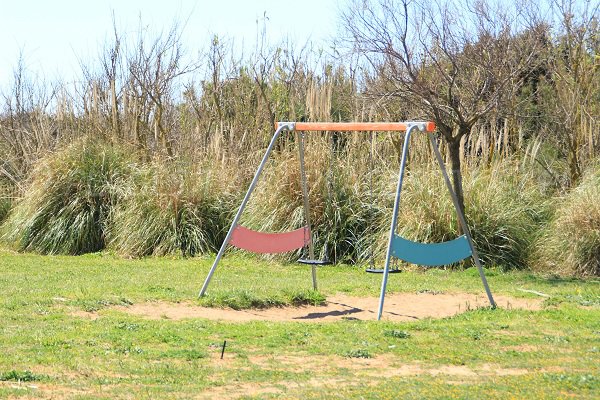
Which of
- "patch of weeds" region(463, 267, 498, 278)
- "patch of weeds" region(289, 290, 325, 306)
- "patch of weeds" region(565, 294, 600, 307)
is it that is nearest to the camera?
"patch of weeds" region(565, 294, 600, 307)

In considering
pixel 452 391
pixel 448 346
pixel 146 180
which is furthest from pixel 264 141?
pixel 452 391

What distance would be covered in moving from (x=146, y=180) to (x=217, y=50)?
18.9ft

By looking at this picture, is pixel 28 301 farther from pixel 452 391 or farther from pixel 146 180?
pixel 146 180

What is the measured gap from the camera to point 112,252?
15.0 m

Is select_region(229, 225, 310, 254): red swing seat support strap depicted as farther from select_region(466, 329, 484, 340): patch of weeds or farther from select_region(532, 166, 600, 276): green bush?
select_region(532, 166, 600, 276): green bush

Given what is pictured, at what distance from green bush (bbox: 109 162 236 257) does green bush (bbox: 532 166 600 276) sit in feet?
16.3

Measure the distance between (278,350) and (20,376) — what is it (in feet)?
6.87

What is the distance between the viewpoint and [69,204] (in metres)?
15.5

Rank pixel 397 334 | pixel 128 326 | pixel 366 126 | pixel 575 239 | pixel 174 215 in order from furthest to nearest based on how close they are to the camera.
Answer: pixel 174 215 < pixel 575 239 < pixel 366 126 < pixel 128 326 < pixel 397 334

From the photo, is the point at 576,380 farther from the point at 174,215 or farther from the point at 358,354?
the point at 174,215

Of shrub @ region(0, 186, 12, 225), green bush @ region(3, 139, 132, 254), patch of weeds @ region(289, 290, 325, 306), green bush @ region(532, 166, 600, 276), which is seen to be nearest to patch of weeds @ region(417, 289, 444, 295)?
patch of weeds @ region(289, 290, 325, 306)

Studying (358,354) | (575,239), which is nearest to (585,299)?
(575,239)

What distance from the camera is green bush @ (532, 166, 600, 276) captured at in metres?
12.7

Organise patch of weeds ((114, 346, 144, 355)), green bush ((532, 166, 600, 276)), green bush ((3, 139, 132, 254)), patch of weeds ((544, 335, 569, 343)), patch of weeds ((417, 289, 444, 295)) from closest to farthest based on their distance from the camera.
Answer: patch of weeds ((114, 346, 144, 355))
patch of weeds ((544, 335, 569, 343))
patch of weeds ((417, 289, 444, 295))
green bush ((532, 166, 600, 276))
green bush ((3, 139, 132, 254))
